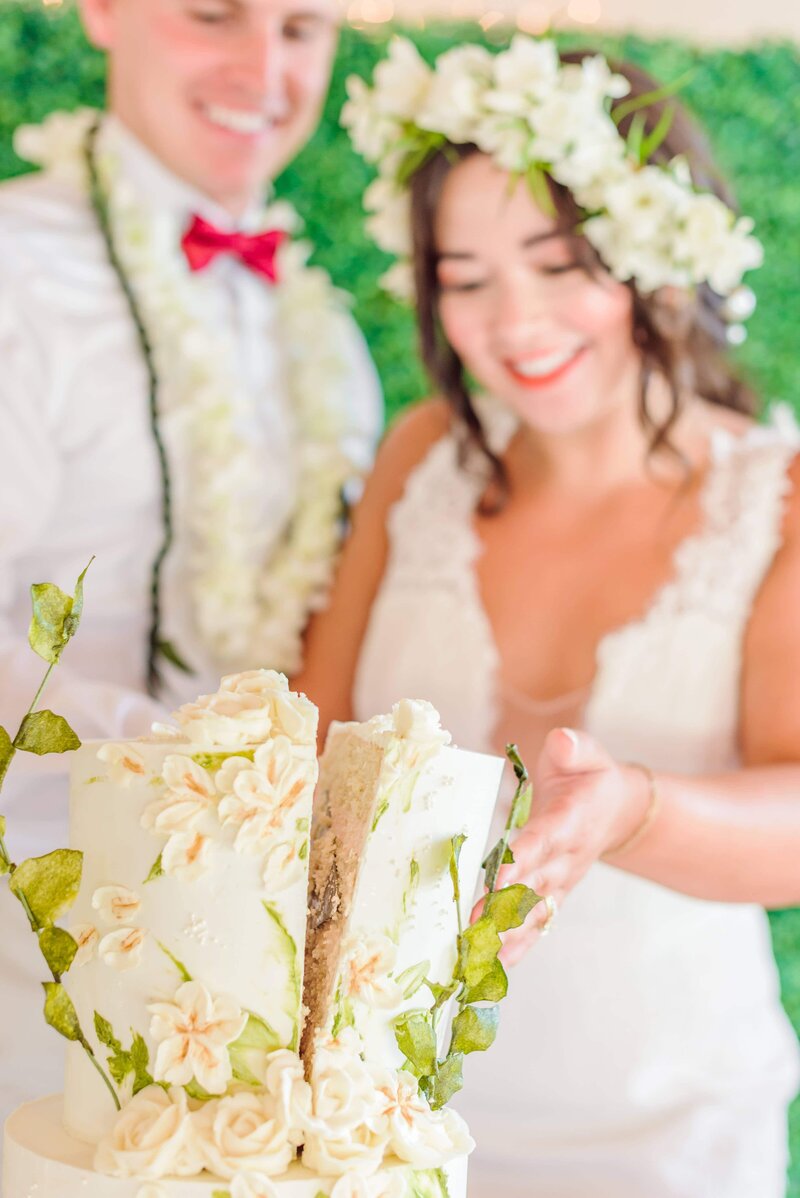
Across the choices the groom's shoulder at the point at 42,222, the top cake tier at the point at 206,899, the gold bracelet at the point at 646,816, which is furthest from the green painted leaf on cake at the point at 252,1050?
the groom's shoulder at the point at 42,222

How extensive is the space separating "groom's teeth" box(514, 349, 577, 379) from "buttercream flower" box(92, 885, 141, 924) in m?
1.07

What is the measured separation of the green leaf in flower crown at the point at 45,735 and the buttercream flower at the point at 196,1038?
0.18 meters

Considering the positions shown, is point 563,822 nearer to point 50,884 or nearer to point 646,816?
point 646,816

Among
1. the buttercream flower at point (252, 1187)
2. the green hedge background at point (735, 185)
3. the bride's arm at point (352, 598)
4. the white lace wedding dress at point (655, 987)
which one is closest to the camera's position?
the buttercream flower at point (252, 1187)

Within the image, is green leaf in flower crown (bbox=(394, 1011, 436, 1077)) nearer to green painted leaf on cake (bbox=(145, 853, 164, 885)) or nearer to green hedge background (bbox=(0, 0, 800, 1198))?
green painted leaf on cake (bbox=(145, 853, 164, 885))

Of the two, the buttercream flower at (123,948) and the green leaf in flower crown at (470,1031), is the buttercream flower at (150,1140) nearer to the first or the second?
the buttercream flower at (123,948)

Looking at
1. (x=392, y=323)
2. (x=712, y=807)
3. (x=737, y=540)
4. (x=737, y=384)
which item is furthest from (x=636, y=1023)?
(x=392, y=323)

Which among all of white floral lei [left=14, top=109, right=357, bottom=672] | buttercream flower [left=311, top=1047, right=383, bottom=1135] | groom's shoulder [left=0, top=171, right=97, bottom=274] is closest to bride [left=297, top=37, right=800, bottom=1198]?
white floral lei [left=14, top=109, right=357, bottom=672]

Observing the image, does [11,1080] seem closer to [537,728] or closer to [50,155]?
[537,728]

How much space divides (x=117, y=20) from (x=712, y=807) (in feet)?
4.74

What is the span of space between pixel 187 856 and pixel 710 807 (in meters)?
0.79

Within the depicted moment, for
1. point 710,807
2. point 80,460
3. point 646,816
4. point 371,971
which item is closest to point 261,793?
point 371,971

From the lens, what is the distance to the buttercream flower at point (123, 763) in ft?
2.92

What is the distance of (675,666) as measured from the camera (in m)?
1.72
